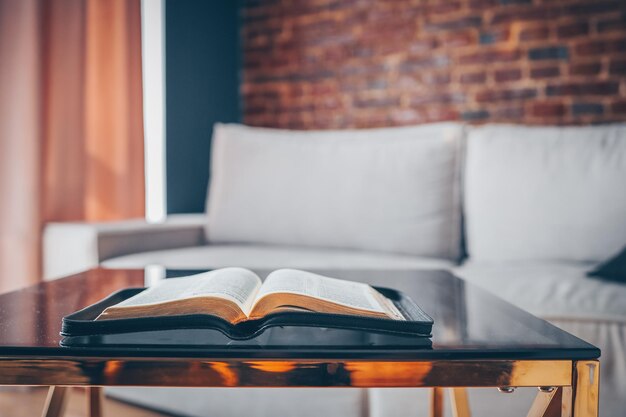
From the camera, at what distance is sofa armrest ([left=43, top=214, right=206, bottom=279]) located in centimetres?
160

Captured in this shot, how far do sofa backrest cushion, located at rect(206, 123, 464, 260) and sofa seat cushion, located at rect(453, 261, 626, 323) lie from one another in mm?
432

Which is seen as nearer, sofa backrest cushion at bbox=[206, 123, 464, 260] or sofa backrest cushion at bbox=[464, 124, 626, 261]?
sofa backrest cushion at bbox=[464, 124, 626, 261]

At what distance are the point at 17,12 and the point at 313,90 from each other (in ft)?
4.60

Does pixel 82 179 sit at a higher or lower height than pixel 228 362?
higher

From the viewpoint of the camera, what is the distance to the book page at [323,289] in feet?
2.07

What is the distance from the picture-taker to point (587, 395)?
556 mm

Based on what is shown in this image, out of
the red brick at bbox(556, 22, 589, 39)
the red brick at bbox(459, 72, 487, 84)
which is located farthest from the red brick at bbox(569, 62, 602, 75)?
the red brick at bbox(459, 72, 487, 84)

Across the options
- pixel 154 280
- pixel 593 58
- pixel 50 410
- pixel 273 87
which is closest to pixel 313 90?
pixel 273 87

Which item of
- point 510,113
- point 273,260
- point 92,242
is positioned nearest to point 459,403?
point 273,260

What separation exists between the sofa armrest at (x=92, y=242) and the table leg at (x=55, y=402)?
0.76 metres

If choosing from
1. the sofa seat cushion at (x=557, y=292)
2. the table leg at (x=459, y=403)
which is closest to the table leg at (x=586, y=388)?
the table leg at (x=459, y=403)

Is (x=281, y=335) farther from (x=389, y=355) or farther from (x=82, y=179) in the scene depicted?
(x=82, y=179)

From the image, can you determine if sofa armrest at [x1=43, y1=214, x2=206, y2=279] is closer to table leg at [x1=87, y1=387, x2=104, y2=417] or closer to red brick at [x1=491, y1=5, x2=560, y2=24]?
table leg at [x1=87, y1=387, x2=104, y2=417]

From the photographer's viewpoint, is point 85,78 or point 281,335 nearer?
point 281,335
